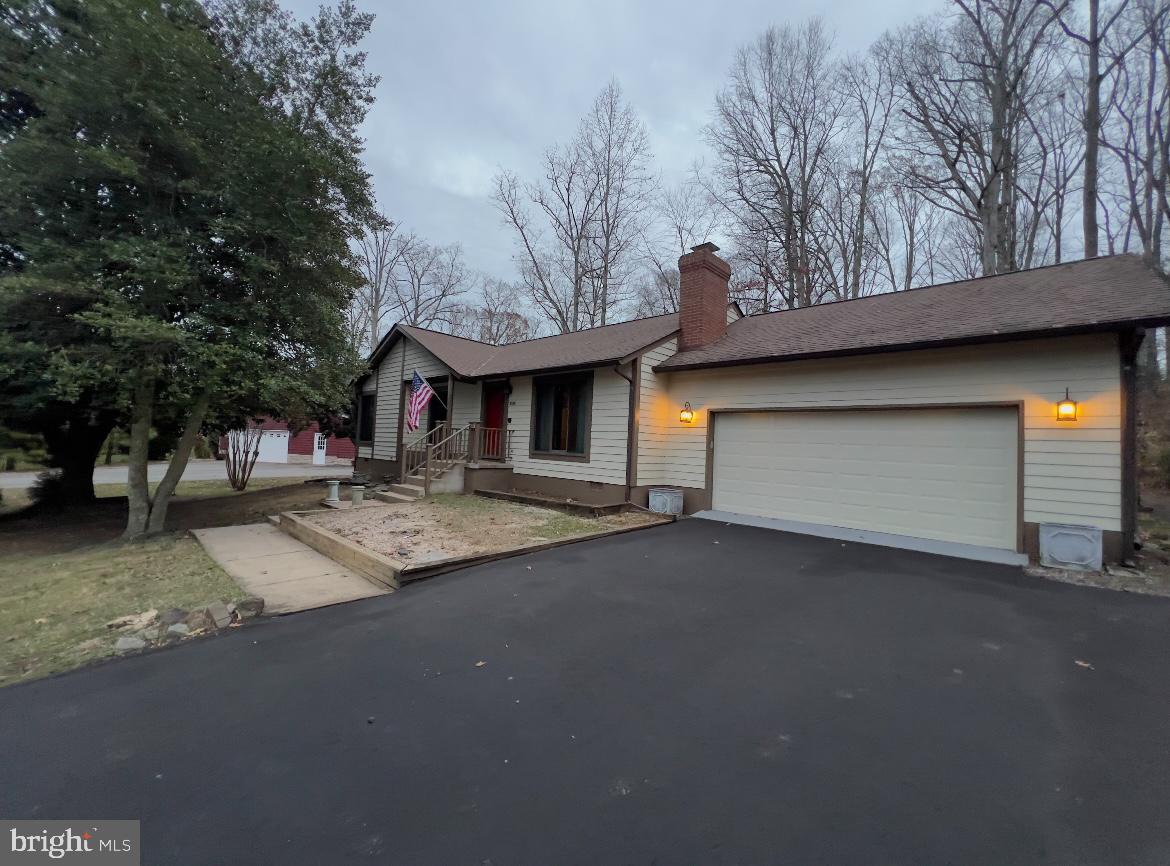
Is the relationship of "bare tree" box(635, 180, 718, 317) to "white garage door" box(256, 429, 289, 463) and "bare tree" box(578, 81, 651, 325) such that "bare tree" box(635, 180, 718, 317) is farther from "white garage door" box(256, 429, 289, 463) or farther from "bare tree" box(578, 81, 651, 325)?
"white garage door" box(256, 429, 289, 463)

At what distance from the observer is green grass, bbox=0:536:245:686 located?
3656 mm

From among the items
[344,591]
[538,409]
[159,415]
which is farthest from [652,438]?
[159,415]

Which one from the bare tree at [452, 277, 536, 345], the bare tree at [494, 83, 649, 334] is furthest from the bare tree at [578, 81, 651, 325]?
the bare tree at [452, 277, 536, 345]

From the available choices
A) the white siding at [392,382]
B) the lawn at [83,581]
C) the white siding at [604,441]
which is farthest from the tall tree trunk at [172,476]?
the white siding at [604,441]

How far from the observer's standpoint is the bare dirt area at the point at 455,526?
6297 millimetres

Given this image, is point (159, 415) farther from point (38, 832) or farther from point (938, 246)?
point (938, 246)

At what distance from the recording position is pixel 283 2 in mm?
8266

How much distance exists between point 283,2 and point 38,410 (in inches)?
333

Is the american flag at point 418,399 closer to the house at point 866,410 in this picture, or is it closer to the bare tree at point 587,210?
the house at point 866,410

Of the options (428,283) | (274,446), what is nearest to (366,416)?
(428,283)

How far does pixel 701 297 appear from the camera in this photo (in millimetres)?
10180

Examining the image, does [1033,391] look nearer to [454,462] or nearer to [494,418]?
[454,462]

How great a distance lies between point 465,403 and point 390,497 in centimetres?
383

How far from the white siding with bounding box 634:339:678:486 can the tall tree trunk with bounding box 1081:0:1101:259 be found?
12.5 m
